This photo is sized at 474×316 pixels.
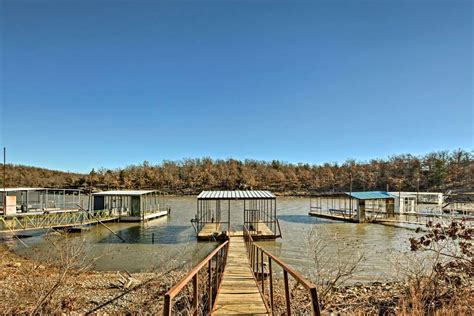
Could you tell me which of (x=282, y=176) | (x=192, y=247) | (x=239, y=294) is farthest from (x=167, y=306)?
(x=282, y=176)

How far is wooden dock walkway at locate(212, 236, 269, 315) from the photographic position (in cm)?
548

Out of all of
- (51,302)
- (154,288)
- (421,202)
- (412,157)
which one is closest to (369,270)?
(154,288)

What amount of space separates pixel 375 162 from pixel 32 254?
70.8m

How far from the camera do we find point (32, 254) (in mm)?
16641

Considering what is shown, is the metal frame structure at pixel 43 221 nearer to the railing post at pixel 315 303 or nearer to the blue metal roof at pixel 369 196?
the railing post at pixel 315 303

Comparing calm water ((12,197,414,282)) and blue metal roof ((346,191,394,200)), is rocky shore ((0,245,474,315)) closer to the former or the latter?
calm water ((12,197,414,282))

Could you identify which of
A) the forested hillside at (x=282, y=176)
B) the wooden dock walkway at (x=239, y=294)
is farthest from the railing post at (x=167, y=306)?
the forested hillside at (x=282, y=176)

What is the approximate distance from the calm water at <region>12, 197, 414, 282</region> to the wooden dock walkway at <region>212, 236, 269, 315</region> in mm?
3298

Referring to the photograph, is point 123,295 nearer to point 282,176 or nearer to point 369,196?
point 369,196

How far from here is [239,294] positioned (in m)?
6.43

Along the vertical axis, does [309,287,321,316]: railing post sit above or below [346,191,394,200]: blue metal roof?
above

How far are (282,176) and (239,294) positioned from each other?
234 ft

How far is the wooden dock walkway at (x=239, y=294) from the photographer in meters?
5.48

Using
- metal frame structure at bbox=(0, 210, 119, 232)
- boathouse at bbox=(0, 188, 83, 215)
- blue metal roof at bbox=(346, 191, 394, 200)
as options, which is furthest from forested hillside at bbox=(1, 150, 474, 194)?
metal frame structure at bbox=(0, 210, 119, 232)
